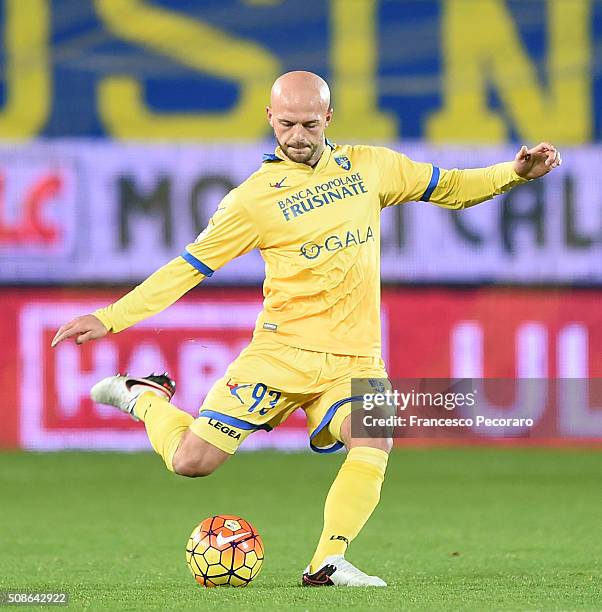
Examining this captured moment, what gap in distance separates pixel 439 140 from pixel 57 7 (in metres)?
3.41

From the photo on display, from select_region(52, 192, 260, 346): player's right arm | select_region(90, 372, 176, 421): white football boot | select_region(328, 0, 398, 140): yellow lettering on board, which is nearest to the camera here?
select_region(52, 192, 260, 346): player's right arm

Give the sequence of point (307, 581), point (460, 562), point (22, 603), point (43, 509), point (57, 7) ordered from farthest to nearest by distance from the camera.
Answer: point (57, 7) < point (43, 509) < point (460, 562) < point (307, 581) < point (22, 603)

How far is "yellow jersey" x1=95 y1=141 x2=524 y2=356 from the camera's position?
5.92 m

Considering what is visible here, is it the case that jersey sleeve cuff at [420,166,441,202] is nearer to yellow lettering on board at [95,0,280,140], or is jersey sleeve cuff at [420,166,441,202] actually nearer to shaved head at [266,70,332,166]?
shaved head at [266,70,332,166]

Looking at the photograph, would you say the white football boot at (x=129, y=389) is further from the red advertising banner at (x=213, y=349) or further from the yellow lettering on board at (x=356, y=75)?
the yellow lettering on board at (x=356, y=75)

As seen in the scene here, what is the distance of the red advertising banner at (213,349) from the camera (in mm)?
12555

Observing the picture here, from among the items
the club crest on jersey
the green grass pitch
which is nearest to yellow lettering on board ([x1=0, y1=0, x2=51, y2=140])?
the green grass pitch

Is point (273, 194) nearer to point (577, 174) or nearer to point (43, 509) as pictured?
point (43, 509)

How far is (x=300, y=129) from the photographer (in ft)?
19.1

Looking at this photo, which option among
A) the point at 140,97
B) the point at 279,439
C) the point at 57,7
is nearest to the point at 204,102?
the point at 140,97

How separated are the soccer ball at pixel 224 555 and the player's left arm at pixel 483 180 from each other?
4.84 feet

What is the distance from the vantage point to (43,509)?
9383mm

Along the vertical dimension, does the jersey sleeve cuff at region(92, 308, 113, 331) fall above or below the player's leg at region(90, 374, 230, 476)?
above

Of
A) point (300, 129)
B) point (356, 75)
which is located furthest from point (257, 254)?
point (300, 129)
